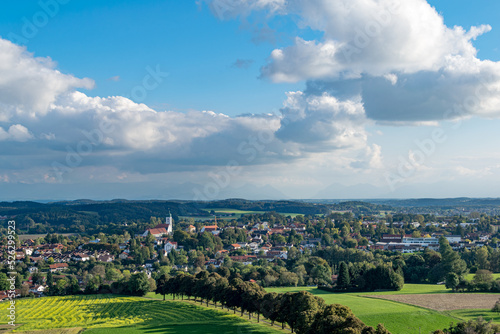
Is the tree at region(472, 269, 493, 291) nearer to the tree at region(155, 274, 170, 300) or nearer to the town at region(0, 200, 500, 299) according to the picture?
the town at region(0, 200, 500, 299)

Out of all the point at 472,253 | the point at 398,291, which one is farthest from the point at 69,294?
the point at 472,253

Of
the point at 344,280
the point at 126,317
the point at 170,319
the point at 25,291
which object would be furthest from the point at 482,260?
the point at 25,291

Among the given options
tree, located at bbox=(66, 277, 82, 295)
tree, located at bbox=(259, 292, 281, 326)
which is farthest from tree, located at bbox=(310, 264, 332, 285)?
tree, located at bbox=(66, 277, 82, 295)

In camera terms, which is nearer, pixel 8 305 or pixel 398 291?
pixel 8 305

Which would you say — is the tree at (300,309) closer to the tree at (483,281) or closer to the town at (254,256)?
the town at (254,256)

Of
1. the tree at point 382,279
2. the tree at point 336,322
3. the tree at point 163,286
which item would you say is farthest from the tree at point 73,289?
the tree at point 336,322

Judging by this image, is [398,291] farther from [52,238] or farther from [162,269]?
[52,238]
